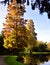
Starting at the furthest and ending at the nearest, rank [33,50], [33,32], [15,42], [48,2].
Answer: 1. [33,32]
2. [33,50]
3. [15,42]
4. [48,2]

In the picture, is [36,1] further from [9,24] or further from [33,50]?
[33,50]

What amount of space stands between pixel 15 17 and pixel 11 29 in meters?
2.22

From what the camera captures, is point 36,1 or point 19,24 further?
point 19,24

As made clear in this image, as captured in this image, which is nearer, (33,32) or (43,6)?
(43,6)

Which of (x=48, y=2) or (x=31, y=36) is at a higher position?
(x=48, y=2)

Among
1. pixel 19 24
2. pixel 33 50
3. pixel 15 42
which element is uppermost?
pixel 19 24

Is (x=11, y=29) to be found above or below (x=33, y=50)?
above

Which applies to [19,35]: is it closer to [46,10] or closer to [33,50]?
[33,50]

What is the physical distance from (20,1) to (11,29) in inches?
1556

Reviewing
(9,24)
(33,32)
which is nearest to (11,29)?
(9,24)

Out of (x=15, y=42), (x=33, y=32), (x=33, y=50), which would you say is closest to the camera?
(x=15, y=42)

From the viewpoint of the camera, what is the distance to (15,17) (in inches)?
1736

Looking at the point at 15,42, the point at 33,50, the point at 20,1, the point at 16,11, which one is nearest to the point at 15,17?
the point at 16,11

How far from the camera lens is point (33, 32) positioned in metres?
70.9
